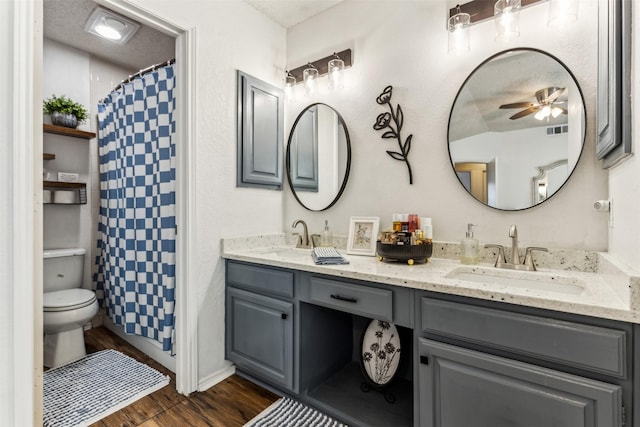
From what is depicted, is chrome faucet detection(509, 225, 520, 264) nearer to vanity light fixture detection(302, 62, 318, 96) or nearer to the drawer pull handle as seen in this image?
the drawer pull handle

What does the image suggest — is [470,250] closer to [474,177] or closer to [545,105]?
[474,177]

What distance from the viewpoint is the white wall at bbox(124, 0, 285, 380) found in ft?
6.18

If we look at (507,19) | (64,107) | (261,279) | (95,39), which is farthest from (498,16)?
(64,107)

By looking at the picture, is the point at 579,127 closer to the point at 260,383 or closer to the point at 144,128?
the point at 260,383

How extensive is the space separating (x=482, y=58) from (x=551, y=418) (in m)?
1.64

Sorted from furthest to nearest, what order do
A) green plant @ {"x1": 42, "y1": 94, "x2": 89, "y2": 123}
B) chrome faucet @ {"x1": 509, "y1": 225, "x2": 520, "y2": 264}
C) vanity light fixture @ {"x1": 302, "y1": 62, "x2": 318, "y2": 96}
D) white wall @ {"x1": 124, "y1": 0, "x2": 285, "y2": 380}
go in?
green plant @ {"x1": 42, "y1": 94, "x2": 89, "y2": 123}, vanity light fixture @ {"x1": 302, "y1": 62, "x2": 318, "y2": 96}, white wall @ {"x1": 124, "y1": 0, "x2": 285, "y2": 380}, chrome faucet @ {"x1": 509, "y1": 225, "x2": 520, "y2": 264}

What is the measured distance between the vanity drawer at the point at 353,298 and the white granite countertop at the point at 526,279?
0.19 feet

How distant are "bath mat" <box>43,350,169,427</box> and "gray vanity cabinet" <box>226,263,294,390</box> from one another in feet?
1.83

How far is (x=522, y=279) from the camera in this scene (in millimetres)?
1378

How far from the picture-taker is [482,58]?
1.66m

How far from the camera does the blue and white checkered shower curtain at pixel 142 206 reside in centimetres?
203

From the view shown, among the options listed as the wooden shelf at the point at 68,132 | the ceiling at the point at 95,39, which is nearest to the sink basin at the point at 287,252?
the ceiling at the point at 95,39

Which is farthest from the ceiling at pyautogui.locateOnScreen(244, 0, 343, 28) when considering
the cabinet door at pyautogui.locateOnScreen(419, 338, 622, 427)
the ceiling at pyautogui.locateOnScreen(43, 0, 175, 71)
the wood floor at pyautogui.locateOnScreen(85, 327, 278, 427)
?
the wood floor at pyautogui.locateOnScreen(85, 327, 278, 427)

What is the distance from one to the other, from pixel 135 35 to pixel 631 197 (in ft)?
10.5
